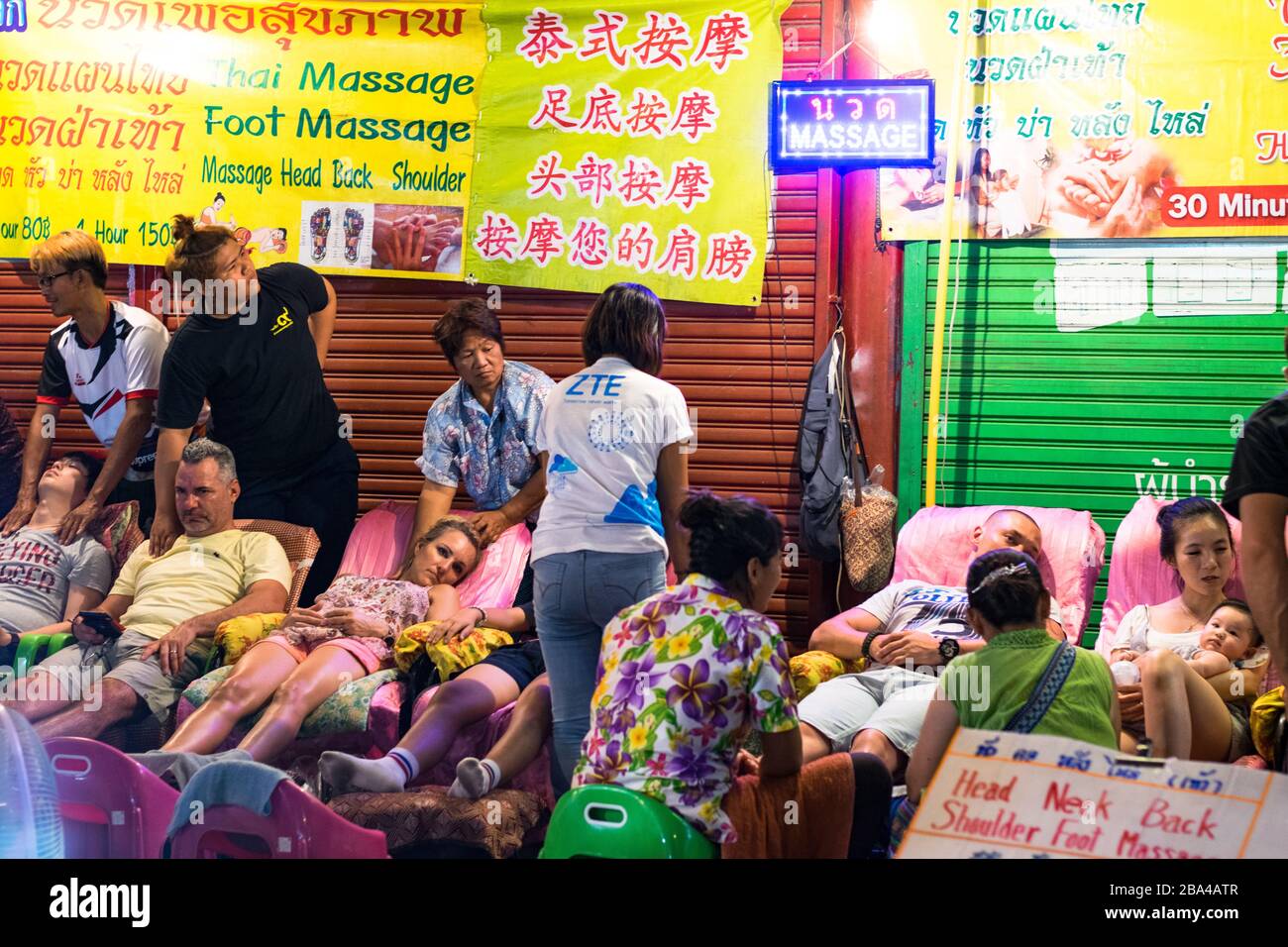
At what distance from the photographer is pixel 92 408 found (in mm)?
6480

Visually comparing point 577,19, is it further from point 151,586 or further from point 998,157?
point 151,586

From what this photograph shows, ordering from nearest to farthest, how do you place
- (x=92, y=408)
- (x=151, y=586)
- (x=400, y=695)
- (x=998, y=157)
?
1. (x=400, y=695)
2. (x=151, y=586)
3. (x=998, y=157)
4. (x=92, y=408)

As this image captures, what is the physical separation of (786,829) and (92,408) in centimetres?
429

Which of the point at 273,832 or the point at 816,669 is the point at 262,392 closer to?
the point at 273,832

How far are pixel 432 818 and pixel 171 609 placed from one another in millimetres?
1645

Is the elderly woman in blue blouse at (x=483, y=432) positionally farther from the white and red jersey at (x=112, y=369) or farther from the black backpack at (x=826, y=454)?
the white and red jersey at (x=112, y=369)

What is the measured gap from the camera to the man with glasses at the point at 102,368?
6.15 meters

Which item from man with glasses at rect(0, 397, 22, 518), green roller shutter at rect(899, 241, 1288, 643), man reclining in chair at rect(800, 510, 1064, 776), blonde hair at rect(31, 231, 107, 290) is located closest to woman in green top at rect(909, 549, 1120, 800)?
man reclining in chair at rect(800, 510, 1064, 776)

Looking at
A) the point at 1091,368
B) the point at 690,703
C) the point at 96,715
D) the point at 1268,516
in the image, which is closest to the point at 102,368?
the point at 96,715

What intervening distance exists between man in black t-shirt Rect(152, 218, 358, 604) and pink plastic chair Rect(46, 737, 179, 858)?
1566mm

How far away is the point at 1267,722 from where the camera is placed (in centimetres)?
420

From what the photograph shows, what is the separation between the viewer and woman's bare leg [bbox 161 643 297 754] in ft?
15.6
